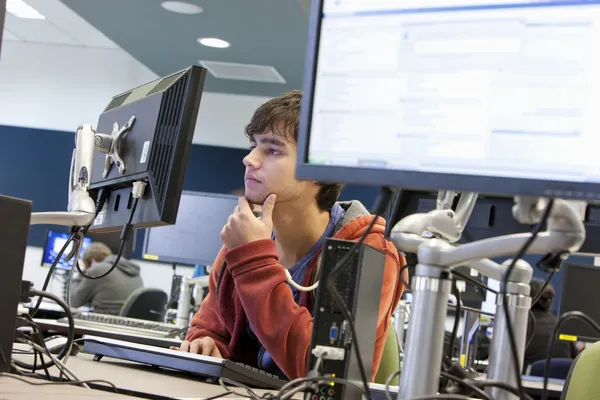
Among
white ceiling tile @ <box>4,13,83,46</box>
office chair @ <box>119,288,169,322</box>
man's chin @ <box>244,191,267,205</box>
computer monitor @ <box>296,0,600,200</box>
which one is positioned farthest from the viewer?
white ceiling tile @ <box>4,13,83,46</box>

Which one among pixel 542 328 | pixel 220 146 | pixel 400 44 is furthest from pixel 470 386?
pixel 220 146

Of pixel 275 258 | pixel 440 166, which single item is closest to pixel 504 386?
pixel 440 166

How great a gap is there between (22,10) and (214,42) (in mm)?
1874

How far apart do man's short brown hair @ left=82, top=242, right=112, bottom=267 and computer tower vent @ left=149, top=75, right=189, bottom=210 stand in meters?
4.78

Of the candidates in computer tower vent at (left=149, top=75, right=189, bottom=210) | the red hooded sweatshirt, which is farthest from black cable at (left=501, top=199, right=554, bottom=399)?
computer tower vent at (left=149, top=75, right=189, bottom=210)

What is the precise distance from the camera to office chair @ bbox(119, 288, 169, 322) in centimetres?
464

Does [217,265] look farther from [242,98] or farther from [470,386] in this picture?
[242,98]

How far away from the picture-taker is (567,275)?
377 cm

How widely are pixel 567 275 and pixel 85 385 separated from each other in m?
3.11

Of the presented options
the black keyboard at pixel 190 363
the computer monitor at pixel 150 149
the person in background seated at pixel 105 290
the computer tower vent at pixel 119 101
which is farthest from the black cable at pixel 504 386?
the person in background seated at pixel 105 290

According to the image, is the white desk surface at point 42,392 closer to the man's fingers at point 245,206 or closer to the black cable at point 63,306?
the black cable at point 63,306

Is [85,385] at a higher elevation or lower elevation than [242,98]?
lower

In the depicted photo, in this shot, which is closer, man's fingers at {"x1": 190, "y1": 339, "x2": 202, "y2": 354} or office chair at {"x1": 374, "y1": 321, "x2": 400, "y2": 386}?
man's fingers at {"x1": 190, "y1": 339, "x2": 202, "y2": 354}

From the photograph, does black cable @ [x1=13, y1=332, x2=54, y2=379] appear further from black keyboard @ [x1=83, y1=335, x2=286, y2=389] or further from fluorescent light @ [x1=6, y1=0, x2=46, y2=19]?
fluorescent light @ [x1=6, y1=0, x2=46, y2=19]
